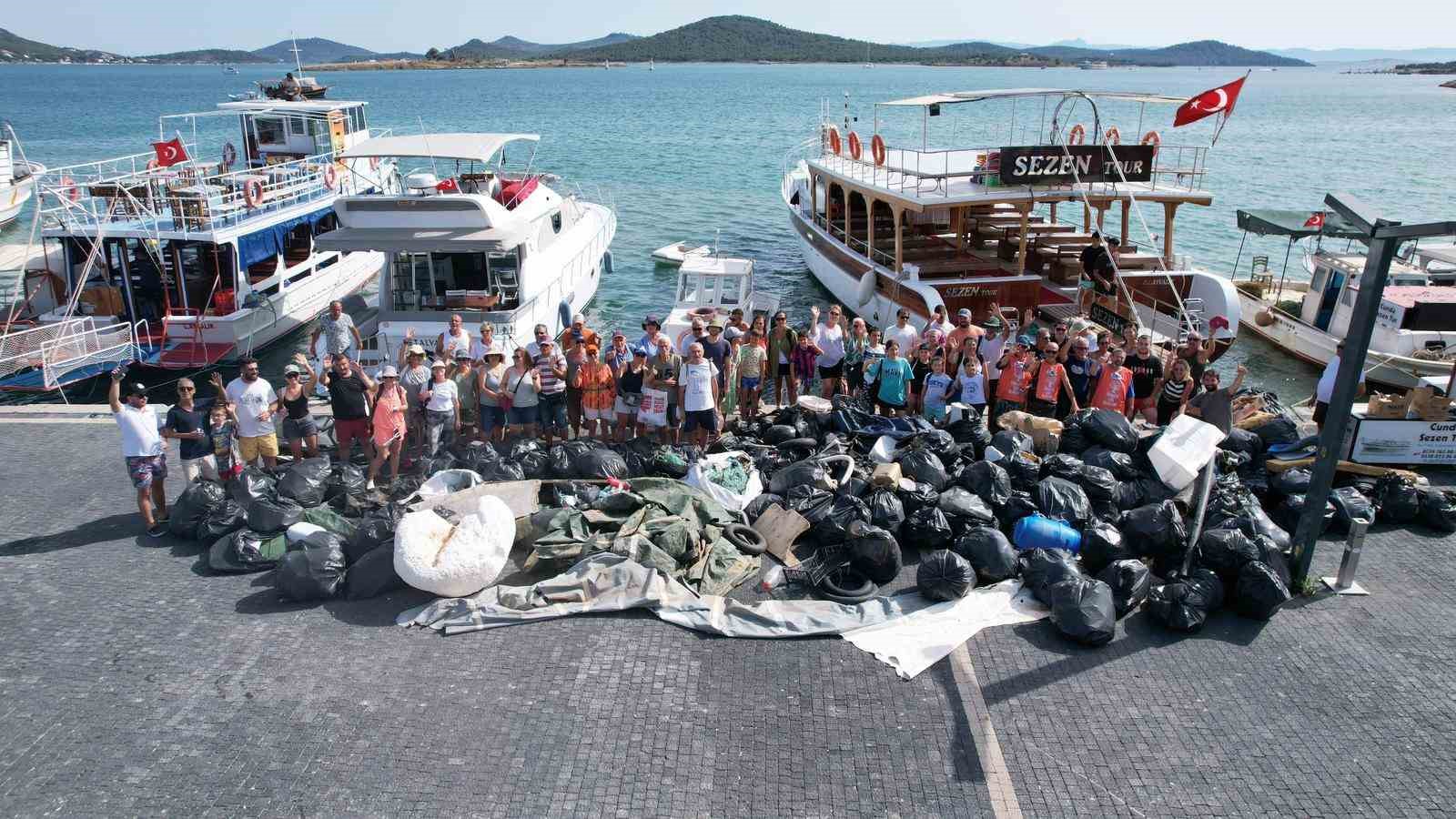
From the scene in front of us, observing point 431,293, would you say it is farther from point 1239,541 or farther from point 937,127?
point 937,127

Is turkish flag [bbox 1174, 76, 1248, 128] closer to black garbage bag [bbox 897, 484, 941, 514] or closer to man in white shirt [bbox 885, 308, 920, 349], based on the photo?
man in white shirt [bbox 885, 308, 920, 349]

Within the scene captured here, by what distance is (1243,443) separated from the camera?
909 cm

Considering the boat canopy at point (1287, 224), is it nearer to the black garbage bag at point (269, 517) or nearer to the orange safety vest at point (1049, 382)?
the orange safety vest at point (1049, 382)

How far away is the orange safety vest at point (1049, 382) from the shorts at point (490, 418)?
572 cm

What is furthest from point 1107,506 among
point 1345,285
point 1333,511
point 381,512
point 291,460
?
point 1345,285

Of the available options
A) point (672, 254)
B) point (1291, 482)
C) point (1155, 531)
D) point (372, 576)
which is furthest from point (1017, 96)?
point (372, 576)

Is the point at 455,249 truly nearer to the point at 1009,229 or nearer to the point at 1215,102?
the point at 1215,102

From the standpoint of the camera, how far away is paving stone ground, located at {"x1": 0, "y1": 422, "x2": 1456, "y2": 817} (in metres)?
5.12

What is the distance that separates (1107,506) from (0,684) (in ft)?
27.7

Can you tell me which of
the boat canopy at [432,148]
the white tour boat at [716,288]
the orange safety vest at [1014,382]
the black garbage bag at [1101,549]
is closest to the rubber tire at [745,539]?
the black garbage bag at [1101,549]

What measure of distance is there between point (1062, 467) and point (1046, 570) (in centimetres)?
178

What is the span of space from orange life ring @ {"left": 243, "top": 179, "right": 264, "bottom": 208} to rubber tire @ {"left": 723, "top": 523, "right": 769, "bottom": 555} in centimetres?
1336

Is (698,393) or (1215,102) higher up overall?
(1215,102)

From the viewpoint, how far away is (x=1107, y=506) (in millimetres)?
8172
